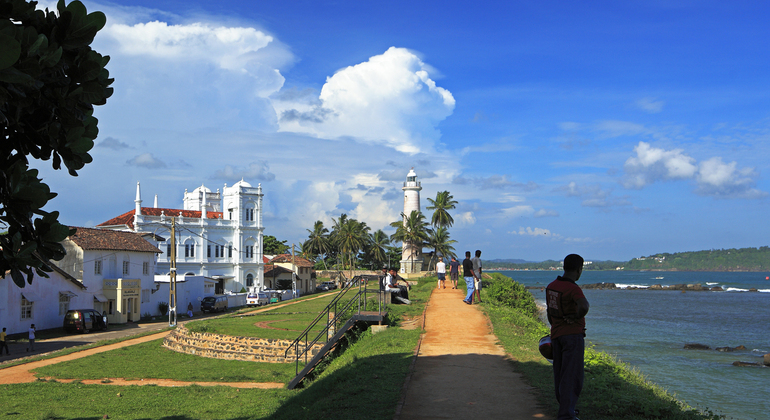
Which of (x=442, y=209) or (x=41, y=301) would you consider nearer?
(x=41, y=301)

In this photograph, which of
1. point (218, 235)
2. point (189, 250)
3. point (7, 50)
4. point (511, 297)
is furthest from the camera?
point (218, 235)

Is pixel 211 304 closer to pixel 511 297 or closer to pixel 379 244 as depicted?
pixel 511 297

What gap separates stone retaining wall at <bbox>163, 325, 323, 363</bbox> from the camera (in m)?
19.8

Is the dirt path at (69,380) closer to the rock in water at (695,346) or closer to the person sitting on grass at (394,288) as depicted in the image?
the person sitting on grass at (394,288)

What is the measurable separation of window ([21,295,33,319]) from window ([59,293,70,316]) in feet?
8.57

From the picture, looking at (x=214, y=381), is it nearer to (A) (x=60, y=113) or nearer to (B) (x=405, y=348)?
(B) (x=405, y=348)

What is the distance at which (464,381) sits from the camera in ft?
31.5

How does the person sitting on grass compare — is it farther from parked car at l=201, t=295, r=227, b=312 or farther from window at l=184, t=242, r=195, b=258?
window at l=184, t=242, r=195, b=258

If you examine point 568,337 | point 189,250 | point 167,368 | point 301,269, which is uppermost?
point 189,250

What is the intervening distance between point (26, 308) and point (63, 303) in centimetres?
332

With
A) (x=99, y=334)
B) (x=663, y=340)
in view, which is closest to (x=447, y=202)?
(x=663, y=340)

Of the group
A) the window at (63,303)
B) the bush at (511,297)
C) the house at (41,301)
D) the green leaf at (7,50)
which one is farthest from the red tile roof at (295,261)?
the green leaf at (7,50)

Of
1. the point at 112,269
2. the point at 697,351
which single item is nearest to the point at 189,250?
the point at 112,269

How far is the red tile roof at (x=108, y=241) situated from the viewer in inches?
1416
